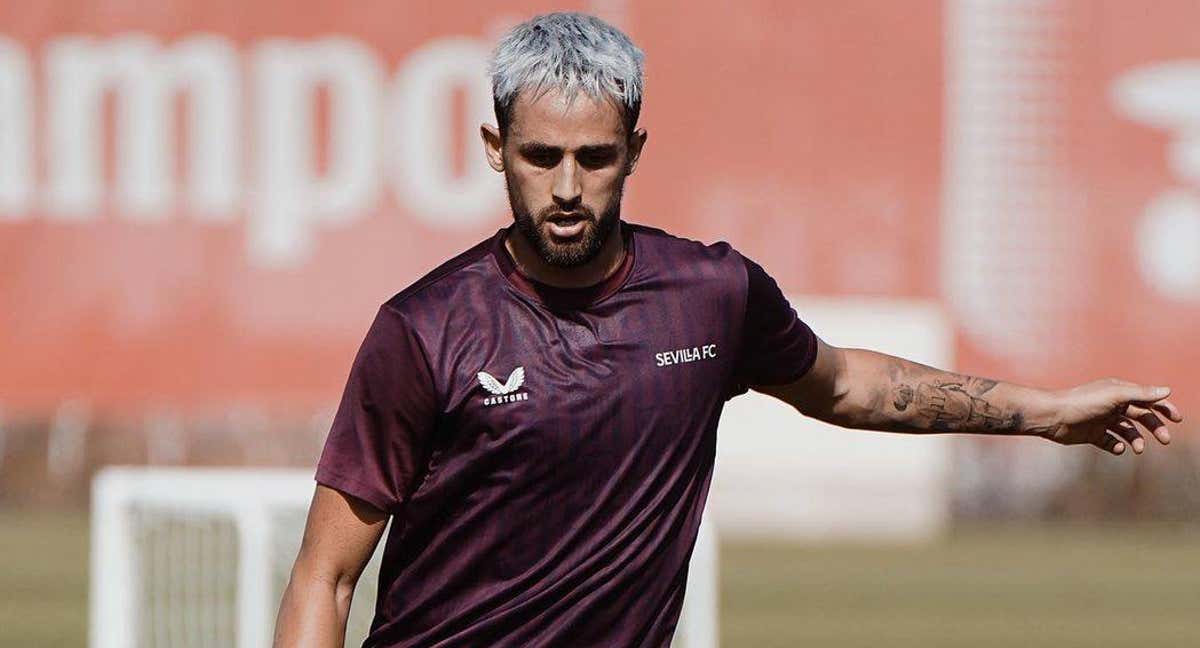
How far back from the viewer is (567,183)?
4.43 m

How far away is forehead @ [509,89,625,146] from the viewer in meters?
4.42

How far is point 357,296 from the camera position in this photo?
15.3 metres

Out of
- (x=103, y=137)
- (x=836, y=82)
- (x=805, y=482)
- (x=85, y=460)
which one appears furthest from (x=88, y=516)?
(x=836, y=82)

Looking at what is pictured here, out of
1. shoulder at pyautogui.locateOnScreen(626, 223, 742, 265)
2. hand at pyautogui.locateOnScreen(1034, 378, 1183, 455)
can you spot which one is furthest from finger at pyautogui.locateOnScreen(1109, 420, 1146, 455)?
shoulder at pyautogui.locateOnScreen(626, 223, 742, 265)

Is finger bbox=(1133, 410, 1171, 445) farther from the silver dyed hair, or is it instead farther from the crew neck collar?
the silver dyed hair

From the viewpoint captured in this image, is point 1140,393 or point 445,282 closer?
point 445,282

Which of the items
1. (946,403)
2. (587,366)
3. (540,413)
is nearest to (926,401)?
(946,403)

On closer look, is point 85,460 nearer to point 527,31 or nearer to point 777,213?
point 777,213

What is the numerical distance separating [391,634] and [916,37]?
39.1ft

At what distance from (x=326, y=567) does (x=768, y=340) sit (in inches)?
44.6

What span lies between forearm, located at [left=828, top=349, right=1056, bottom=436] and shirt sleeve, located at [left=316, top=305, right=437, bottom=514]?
1.23 meters

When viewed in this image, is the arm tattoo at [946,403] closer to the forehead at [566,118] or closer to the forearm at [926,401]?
the forearm at [926,401]

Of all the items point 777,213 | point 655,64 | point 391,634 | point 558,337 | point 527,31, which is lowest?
point 391,634

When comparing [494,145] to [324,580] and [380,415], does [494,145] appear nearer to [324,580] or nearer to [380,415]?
[380,415]
